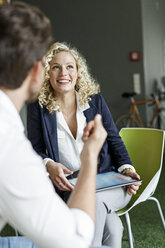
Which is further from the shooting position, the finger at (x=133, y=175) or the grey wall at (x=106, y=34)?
the grey wall at (x=106, y=34)

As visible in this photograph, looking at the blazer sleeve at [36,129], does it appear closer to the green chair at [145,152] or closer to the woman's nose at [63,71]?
the woman's nose at [63,71]

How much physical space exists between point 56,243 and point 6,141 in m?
0.26

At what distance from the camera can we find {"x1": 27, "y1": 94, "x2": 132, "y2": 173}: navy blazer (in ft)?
6.82

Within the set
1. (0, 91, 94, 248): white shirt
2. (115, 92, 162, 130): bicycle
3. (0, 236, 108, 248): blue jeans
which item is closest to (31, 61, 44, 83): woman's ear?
(0, 91, 94, 248): white shirt

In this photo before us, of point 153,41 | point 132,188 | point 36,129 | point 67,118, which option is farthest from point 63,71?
point 153,41

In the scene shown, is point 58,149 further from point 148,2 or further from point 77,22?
point 148,2

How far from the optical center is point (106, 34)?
264 inches

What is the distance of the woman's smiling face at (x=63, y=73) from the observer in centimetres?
216

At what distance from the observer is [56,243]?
2.66ft

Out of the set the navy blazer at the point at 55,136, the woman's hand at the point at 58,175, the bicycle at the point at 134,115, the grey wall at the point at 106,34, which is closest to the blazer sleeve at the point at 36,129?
the navy blazer at the point at 55,136

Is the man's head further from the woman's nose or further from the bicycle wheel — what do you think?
the bicycle wheel

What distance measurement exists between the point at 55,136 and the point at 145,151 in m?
0.60

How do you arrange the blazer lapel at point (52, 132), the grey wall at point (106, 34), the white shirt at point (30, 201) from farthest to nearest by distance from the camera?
the grey wall at point (106, 34) < the blazer lapel at point (52, 132) < the white shirt at point (30, 201)

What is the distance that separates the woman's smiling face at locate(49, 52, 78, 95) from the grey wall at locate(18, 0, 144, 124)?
4.60 meters
